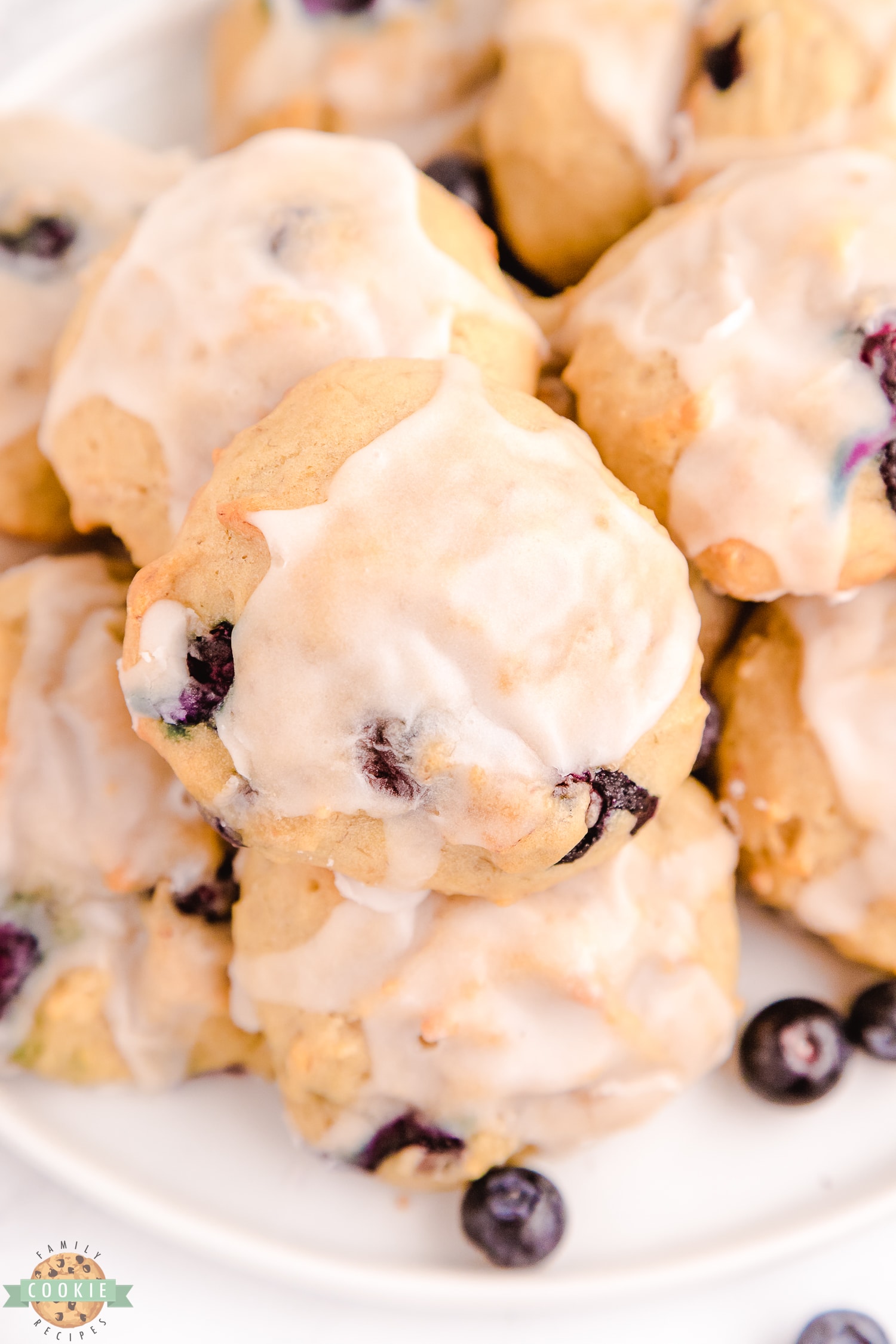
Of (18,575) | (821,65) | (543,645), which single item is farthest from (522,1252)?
(821,65)

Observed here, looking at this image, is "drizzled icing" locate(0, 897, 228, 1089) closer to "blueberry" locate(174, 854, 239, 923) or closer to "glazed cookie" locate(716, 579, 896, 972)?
"blueberry" locate(174, 854, 239, 923)

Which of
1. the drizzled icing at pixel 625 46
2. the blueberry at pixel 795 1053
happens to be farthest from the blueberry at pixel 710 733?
the drizzled icing at pixel 625 46

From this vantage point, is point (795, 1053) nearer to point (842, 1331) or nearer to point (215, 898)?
point (842, 1331)

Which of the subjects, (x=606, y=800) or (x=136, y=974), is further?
(x=136, y=974)

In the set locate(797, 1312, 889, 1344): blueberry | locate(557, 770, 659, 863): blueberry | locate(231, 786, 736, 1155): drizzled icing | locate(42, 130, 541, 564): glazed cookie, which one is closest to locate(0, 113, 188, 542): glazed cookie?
locate(42, 130, 541, 564): glazed cookie

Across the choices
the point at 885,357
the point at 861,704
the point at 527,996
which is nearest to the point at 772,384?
the point at 885,357

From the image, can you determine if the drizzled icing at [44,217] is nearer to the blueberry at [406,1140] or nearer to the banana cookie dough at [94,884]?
the banana cookie dough at [94,884]
